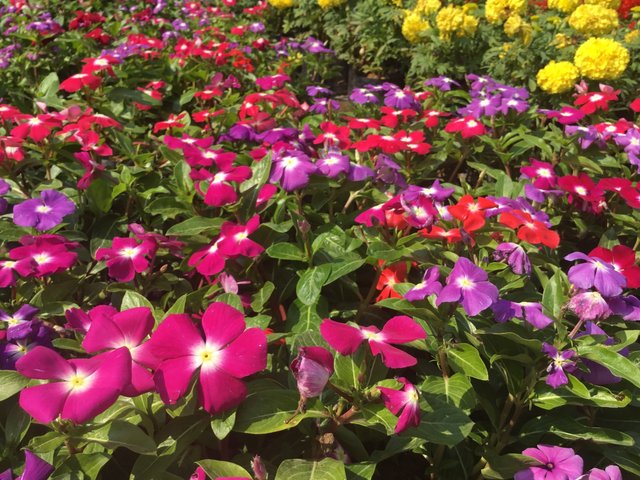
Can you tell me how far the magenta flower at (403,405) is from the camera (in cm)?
93

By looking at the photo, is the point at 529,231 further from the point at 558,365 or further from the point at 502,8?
the point at 502,8

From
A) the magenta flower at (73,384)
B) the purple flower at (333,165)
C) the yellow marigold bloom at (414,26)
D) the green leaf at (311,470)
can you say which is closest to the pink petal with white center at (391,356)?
the green leaf at (311,470)

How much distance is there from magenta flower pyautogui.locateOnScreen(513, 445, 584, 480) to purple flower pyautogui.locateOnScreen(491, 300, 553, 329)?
0.27 m

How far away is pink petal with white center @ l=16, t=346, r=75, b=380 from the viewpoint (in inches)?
34.4

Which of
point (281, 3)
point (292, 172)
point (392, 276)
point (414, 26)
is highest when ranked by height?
point (292, 172)

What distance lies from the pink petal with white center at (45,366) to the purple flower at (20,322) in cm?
40

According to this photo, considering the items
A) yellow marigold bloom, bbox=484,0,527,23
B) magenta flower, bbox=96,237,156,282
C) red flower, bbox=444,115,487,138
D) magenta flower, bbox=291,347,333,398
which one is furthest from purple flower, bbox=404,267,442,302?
yellow marigold bloom, bbox=484,0,527,23

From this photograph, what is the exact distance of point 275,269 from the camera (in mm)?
1729

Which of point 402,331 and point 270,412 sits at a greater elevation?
point 402,331

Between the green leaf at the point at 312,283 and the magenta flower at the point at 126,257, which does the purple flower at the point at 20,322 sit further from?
the green leaf at the point at 312,283

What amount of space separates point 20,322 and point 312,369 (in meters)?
0.79

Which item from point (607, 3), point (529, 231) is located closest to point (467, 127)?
point (529, 231)

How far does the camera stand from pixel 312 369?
91cm

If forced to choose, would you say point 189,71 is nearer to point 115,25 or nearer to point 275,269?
point 115,25
